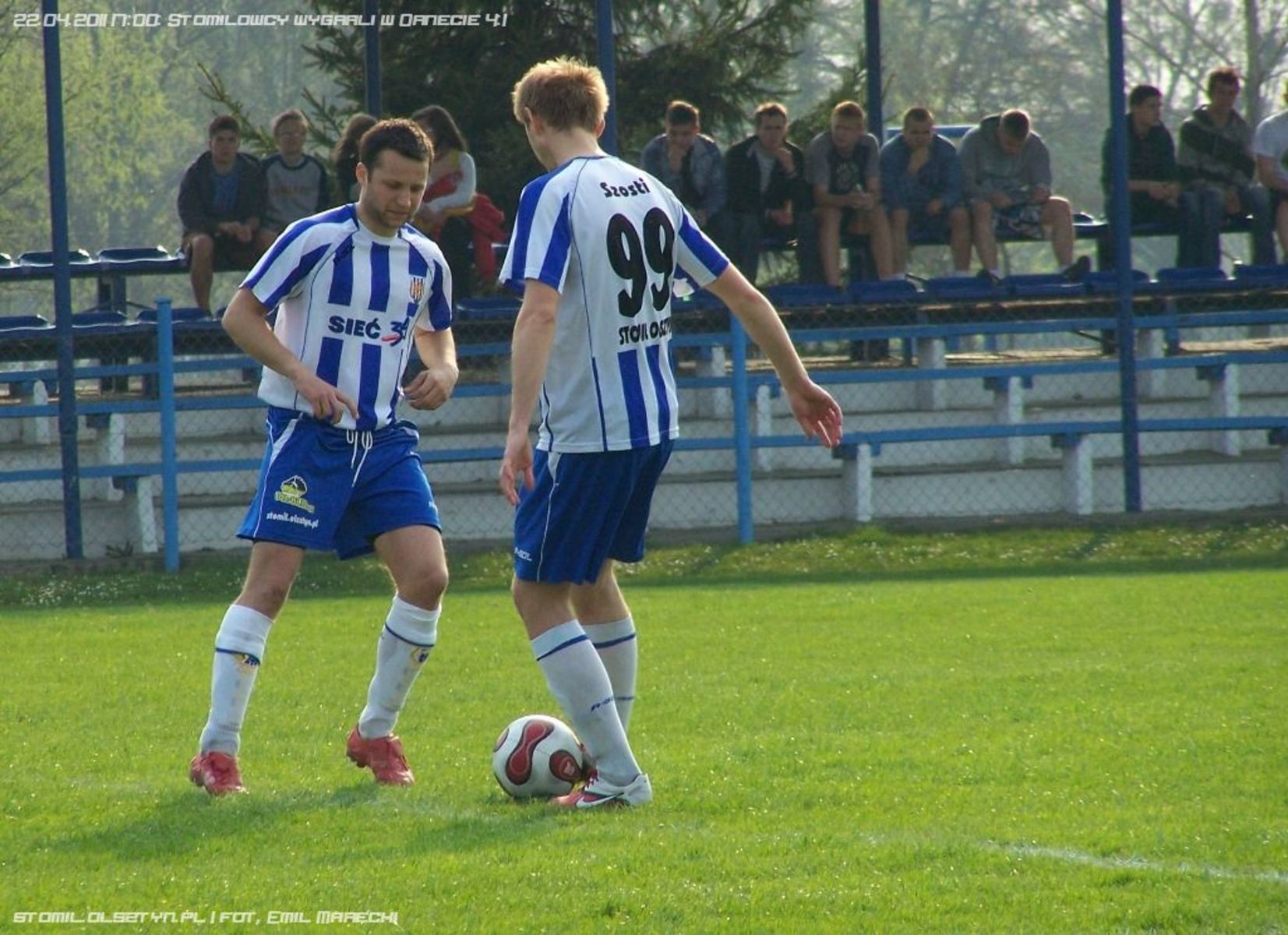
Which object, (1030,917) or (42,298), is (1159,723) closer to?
(1030,917)

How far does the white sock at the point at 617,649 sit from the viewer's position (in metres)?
5.54

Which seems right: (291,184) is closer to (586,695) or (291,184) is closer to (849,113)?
(849,113)

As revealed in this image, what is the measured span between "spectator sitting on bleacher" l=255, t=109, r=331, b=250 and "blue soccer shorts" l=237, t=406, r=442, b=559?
9053mm

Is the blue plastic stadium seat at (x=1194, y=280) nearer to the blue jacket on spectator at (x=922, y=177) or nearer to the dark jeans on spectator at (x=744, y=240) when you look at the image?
the blue jacket on spectator at (x=922, y=177)

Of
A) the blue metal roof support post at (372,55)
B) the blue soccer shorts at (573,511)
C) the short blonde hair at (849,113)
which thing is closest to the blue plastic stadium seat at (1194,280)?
the short blonde hair at (849,113)

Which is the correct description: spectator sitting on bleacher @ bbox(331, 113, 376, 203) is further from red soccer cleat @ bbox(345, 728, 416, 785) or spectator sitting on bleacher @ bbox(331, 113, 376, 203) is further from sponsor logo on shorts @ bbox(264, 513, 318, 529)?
red soccer cleat @ bbox(345, 728, 416, 785)

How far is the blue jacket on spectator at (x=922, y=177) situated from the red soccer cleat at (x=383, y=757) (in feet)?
35.6

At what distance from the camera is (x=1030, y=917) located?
3.88 meters

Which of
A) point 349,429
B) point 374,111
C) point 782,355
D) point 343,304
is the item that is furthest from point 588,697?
point 374,111

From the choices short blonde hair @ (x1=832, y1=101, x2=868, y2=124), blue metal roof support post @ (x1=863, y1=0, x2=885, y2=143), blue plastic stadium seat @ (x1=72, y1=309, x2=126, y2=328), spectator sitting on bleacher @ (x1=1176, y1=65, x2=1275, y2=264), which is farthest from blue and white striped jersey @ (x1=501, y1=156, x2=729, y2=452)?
blue metal roof support post @ (x1=863, y1=0, x2=885, y2=143)

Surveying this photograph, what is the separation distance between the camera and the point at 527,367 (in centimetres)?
494

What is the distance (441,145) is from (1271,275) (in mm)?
7529

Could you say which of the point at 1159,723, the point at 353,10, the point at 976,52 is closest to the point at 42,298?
the point at 353,10

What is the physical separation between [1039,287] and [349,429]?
11.2 meters
